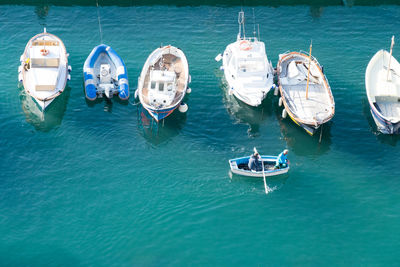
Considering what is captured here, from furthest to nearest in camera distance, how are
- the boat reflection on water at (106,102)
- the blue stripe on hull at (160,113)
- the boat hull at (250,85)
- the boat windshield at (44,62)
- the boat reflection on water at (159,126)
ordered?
the boat windshield at (44,62)
the boat reflection on water at (106,102)
the boat hull at (250,85)
the blue stripe on hull at (160,113)
the boat reflection on water at (159,126)

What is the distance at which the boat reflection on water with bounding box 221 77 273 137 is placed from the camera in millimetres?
49750

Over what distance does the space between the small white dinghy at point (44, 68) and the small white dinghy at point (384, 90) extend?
95.1ft

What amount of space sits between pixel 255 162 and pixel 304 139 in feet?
21.8

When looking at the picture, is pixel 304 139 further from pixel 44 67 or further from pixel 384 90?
pixel 44 67

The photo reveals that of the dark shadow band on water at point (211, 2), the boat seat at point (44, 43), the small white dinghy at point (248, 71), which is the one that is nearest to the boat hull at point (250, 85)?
the small white dinghy at point (248, 71)

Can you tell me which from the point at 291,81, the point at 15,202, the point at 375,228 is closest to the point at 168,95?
the point at 291,81

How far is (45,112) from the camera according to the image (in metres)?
50.4

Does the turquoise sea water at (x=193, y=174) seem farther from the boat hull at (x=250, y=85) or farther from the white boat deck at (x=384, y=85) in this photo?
the white boat deck at (x=384, y=85)

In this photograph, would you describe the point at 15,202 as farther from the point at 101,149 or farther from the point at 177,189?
the point at 177,189

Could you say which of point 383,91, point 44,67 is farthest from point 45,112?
point 383,91

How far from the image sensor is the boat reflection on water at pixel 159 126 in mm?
48188

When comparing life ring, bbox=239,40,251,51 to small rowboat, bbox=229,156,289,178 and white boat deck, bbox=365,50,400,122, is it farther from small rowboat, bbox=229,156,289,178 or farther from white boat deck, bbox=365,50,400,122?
small rowboat, bbox=229,156,289,178

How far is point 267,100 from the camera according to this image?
5238cm

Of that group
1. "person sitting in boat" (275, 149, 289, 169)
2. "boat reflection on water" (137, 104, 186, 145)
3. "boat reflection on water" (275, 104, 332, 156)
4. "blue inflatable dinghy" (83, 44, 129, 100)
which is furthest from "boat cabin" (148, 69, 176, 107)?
"person sitting in boat" (275, 149, 289, 169)
